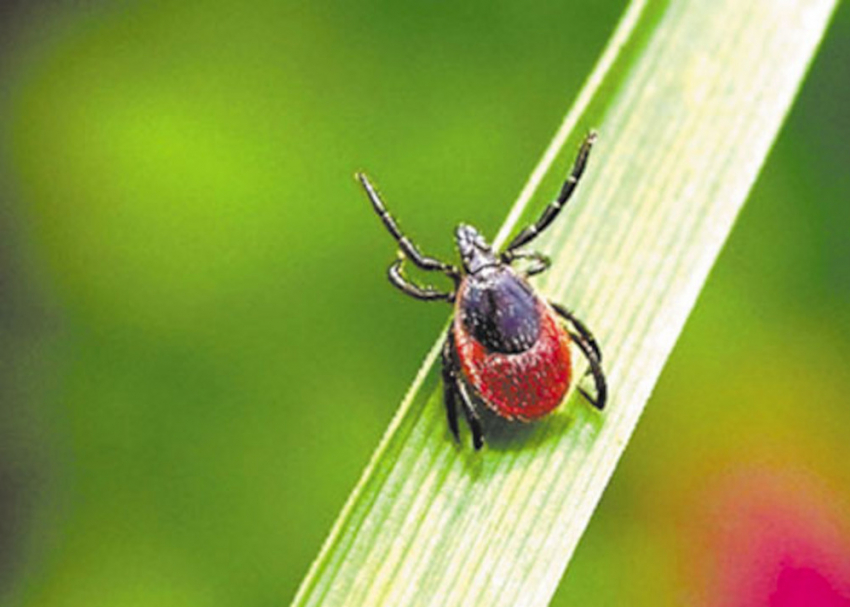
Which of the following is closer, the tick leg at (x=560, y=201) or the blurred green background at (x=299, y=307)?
the tick leg at (x=560, y=201)

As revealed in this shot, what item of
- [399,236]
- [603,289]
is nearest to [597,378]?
[603,289]

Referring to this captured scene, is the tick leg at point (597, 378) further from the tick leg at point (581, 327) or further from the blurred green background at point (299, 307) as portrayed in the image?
the blurred green background at point (299, 307)

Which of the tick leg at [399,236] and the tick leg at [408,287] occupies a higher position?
the tick leg at [399,236]

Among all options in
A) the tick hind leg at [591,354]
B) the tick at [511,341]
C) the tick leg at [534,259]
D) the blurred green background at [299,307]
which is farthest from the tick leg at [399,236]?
the blurred green background at [299,307]

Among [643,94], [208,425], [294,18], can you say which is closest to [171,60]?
[294,18]

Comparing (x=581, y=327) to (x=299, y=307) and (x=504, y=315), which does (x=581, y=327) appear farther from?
(x=299, y=307)

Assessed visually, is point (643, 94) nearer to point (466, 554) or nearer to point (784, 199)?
point (466, 554)

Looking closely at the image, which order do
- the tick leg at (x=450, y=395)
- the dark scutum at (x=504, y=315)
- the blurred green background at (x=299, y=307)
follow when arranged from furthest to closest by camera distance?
the blurred green background at (x=299, y=307)
the dark scutum at (x=504, y=315)
the tick leg at (x=450, y=395)
